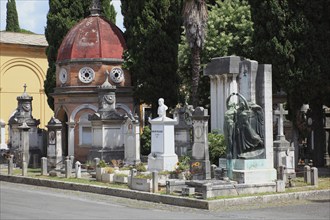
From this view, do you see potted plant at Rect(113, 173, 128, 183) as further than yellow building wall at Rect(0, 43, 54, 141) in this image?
No

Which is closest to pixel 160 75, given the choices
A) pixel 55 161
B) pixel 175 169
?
pixel 55 161

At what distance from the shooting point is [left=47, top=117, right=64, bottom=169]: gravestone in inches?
1118

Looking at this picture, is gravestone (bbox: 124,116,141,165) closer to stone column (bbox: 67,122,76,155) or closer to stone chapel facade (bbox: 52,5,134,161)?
stone chapel facade (bbox: 52,5,134,161)

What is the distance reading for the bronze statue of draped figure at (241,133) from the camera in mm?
18812

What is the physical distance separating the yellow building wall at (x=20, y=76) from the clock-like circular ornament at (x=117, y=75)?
17.6 meters

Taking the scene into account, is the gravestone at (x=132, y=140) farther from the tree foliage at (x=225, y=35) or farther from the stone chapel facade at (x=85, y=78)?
the tree foliage at (x=225, y=35)

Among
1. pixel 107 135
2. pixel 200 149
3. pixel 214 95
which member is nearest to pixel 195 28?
pixel 214 95

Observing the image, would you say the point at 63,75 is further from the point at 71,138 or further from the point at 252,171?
the point at 252,171

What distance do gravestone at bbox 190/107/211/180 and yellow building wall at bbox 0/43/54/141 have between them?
31674 mm

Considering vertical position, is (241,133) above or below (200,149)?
above

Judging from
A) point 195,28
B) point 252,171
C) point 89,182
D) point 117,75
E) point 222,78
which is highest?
point 195,28

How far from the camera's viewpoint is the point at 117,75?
113 ft

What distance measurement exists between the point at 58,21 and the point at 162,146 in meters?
17.1

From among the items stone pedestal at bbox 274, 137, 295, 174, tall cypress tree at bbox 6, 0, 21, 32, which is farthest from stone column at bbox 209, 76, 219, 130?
tall cypress tree at bbox 6, 0, 21, 32
